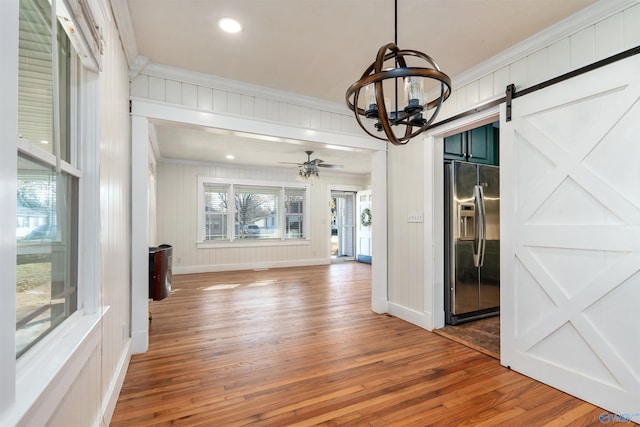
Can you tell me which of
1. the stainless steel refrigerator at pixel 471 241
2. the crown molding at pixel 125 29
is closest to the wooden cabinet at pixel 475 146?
the stainless steel refrigerator at pixel 471 241

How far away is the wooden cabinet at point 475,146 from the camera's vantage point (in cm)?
353

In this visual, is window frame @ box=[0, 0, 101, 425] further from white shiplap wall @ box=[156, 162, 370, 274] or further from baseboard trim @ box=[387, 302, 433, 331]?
white shiplap wall @ box=[156, 162, 370, 274]

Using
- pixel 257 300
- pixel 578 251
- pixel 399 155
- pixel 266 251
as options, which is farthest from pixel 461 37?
pixel 266 251

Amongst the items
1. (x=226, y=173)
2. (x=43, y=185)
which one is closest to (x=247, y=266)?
(x=226, y=173)

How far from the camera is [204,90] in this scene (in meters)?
3.02

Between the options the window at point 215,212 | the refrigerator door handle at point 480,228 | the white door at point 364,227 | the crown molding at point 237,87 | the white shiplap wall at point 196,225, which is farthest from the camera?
the white door at point 364,227

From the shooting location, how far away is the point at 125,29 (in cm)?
221

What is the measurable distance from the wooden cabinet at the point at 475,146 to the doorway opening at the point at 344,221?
5221 millimetres

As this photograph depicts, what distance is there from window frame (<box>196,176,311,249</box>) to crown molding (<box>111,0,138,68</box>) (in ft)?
14.7

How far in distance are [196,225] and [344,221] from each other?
4204mm

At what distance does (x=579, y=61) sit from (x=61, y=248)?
130 inches

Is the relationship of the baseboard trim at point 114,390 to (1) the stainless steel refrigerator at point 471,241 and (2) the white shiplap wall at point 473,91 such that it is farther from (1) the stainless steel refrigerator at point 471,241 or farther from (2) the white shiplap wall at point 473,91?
(1) the stainless steel refrigerator at point 471,241

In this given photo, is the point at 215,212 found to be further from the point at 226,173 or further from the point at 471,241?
the point at 471,241

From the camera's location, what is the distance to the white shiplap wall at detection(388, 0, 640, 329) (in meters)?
1.98
